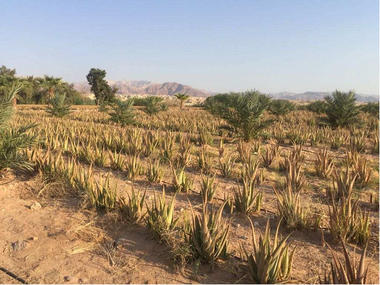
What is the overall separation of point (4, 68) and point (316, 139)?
54503mm

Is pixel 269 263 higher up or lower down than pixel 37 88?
lower down

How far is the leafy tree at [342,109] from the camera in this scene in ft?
47.0

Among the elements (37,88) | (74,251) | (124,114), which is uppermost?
(37,88)

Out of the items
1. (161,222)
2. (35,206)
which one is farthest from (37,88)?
(161,222)

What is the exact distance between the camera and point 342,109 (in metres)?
14.4

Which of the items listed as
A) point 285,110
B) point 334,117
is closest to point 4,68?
point 285,110

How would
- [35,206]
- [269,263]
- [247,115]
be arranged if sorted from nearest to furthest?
[269,263] → [35,206] → [247,115]

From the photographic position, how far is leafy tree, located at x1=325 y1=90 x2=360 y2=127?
47.0 feet

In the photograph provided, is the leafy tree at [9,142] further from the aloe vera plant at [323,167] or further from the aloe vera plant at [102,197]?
the aloe vera plant at [323,167]

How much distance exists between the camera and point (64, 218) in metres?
3.74

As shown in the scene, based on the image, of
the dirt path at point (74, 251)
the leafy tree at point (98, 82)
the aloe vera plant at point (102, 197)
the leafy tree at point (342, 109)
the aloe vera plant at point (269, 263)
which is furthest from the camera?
the leafy tree at point (98, 82)

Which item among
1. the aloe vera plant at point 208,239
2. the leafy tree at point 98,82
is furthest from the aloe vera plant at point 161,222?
the leafy tree at point 98,82

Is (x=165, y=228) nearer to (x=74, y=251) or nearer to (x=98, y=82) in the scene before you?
(x=74, y=251)

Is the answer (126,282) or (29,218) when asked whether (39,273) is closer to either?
(126,282)
